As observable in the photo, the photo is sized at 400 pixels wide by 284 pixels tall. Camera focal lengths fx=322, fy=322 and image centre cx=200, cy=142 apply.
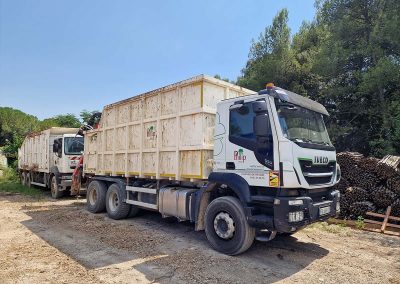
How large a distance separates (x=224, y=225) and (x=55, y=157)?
10685mm

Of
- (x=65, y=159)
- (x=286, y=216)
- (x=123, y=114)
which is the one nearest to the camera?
(x=286, y=216)

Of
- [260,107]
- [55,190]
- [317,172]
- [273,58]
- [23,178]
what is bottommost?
[55,190]

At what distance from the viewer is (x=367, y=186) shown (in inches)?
351

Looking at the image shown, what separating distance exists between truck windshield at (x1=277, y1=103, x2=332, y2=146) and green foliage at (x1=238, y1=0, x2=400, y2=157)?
22.0 ft

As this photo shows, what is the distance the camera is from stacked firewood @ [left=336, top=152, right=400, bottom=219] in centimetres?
855

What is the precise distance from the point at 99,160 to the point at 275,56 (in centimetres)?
1246

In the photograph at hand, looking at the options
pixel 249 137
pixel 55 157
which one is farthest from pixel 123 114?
pixel 55 157

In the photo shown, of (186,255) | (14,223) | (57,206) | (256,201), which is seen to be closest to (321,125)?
(256,201)

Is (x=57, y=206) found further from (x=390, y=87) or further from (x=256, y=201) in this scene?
(x=390, y=87)

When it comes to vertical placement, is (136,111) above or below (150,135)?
above

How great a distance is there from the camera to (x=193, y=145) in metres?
6.53

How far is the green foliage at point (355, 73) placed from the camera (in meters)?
12.5

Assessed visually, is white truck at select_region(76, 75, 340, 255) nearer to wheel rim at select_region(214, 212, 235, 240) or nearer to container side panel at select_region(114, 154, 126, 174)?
wheel rim at select_region(214, 212, 235, 240)

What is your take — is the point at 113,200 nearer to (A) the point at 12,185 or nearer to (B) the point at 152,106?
(B) the point at 152,106
